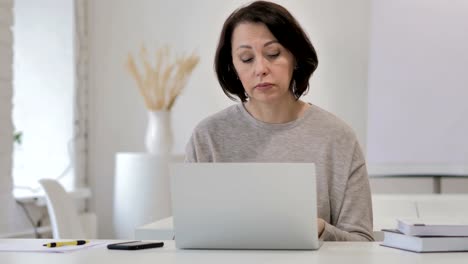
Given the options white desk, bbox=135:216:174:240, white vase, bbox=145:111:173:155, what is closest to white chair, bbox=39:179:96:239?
white desk, bbox=135:216:174:240

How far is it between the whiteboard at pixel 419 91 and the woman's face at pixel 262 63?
177 centimetres

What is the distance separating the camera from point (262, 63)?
2.11 meters

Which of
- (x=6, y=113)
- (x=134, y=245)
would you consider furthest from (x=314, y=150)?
(x=6, y=113)

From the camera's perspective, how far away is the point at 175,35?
467 cm

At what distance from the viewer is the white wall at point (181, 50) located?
4.36 metres

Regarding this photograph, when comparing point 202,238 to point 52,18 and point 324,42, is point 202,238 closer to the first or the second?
point 324,42

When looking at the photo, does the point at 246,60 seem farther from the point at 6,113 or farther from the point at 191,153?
the point at 6,113

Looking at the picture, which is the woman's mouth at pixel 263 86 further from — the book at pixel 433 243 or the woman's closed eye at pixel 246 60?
the book at pixel 433 243

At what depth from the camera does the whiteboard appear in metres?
3.75

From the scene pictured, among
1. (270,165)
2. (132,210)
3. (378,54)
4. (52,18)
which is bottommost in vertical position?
(132,210)

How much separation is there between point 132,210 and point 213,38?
3.59 feet

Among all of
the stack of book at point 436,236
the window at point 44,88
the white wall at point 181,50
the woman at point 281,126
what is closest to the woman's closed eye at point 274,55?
the woman at point 281,126

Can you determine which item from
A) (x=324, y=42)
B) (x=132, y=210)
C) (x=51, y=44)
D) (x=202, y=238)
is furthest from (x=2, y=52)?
(x=202, y=238)

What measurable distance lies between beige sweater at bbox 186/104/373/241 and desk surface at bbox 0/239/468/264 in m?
0.37
